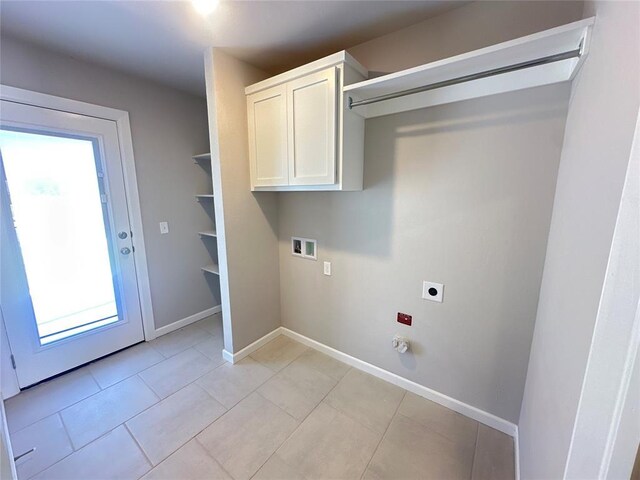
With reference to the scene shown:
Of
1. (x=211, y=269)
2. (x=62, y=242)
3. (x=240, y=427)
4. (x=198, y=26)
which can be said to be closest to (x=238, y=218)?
(x=211, y=269)

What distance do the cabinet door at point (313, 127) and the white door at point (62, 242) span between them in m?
1.67

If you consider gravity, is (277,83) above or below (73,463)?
above

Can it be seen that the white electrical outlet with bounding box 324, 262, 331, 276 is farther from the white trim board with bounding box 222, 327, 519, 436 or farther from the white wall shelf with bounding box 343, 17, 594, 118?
the white wall shelf with bounding box 343, 17, 594, 118

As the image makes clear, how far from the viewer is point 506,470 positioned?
1.41 meters

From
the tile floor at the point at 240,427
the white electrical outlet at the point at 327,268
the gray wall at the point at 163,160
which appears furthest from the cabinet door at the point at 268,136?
the tile floor at the point at 240,427

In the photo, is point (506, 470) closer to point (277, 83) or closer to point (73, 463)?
point (73, 463)

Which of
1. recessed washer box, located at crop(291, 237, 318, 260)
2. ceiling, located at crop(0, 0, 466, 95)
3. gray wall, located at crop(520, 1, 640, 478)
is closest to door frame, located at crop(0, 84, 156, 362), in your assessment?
ceiling, located at crop(0, 0, 466, 95)

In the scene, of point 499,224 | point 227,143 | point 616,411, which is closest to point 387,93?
point 499,224

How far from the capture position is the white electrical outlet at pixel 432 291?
1.71 m

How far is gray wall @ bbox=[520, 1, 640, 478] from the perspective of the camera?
2.09 ft

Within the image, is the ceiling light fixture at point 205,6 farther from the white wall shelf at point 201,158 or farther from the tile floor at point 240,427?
the tile floor at point 240,427

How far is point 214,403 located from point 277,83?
2329 millimetres

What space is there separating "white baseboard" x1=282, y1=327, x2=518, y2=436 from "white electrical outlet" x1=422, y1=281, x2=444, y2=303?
70cm

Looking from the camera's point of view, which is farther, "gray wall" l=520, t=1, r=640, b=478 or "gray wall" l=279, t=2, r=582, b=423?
"gray wall" l=279, t=2, r=582, b=423
